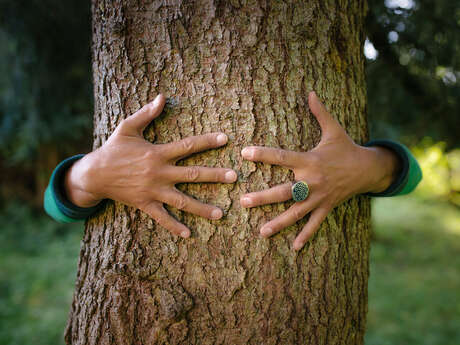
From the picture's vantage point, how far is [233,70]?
123 centimetres

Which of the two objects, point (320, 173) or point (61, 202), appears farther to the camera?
point (61, 202)

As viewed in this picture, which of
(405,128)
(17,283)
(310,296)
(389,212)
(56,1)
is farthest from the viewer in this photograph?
(389,212)

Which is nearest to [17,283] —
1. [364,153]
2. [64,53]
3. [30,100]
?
[30,100]

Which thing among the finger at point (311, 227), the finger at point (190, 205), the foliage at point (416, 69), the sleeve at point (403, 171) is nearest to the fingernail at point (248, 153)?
the finger at point (190, 205)

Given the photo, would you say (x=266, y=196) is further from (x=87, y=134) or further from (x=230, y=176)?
(x=87, y=134)

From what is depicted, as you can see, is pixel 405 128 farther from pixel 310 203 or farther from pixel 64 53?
pixel 64 53

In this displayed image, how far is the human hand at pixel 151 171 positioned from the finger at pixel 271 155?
10 centimetres

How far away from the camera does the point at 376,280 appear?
16.6ft

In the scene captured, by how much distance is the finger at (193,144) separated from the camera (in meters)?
1.18

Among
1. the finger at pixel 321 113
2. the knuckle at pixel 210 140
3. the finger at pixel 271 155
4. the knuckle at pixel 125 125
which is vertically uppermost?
the finger at pixel 321 113

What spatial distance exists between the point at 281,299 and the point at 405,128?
159 inches

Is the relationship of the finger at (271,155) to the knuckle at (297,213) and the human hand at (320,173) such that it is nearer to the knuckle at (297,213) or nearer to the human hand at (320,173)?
the human hand at (320,173)

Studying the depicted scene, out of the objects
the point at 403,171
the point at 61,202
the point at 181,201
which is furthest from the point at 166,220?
the point at 403,171

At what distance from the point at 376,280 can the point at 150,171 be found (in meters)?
5.09
